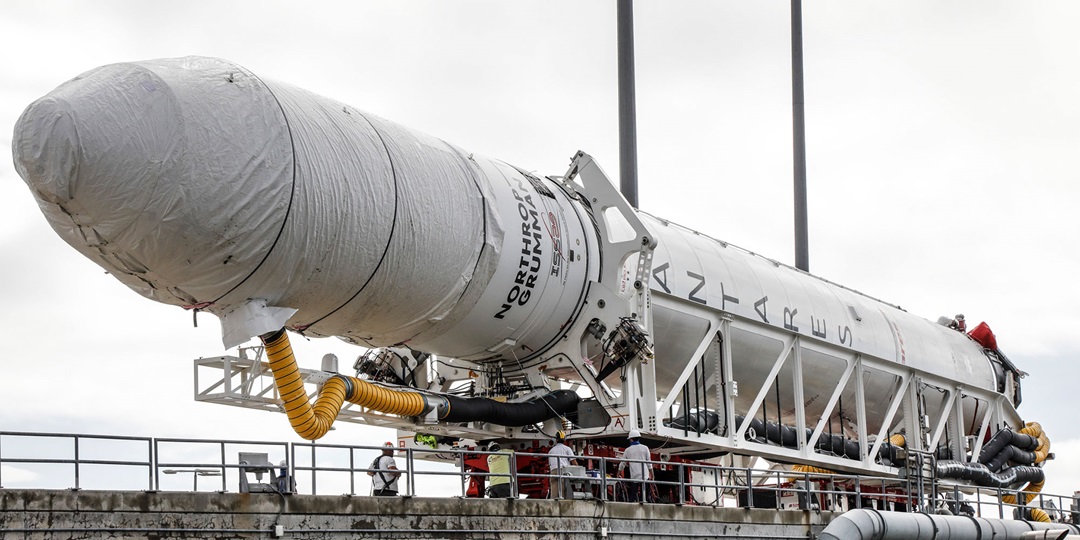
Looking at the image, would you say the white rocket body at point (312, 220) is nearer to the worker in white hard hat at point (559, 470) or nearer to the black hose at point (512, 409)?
the black hose at point (512, 409)

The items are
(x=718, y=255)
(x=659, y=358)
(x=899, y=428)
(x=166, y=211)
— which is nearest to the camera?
(x=166, y=211)

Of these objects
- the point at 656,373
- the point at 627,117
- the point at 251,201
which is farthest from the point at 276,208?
the point at 627,117

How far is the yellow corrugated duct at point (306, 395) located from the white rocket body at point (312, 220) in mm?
451

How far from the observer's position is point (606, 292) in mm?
21344

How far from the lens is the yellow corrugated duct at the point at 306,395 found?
16.7 m

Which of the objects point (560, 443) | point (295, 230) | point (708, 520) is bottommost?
point (708, 520)

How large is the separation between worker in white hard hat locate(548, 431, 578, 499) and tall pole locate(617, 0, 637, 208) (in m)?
9.18

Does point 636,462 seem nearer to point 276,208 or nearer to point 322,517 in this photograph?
point 322,517

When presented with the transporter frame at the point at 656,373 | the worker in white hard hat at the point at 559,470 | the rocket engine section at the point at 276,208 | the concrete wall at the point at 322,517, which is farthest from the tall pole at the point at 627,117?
the concrete wall at the point at 322,517

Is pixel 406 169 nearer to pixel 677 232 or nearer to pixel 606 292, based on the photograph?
pixel 606 292

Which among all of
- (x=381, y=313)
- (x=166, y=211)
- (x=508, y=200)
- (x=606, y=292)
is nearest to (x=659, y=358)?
(x=606, y=292)

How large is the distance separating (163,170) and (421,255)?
13.4 feet

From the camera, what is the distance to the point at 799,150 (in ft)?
120

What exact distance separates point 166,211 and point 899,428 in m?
20.3
